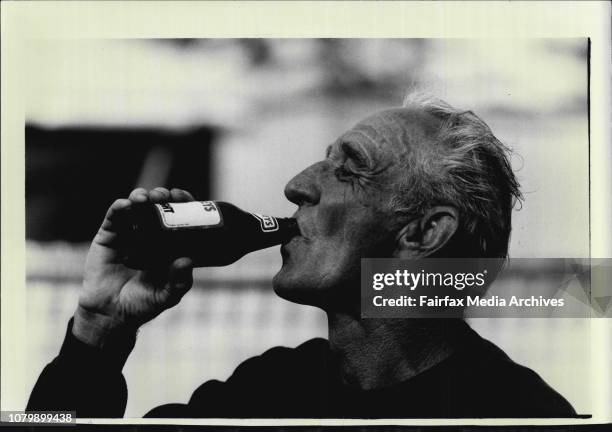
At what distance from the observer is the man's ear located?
2.71m

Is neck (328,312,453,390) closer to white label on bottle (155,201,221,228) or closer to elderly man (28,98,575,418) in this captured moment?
elderly man (28,98,575,418)

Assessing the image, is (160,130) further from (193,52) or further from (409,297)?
(409,297)

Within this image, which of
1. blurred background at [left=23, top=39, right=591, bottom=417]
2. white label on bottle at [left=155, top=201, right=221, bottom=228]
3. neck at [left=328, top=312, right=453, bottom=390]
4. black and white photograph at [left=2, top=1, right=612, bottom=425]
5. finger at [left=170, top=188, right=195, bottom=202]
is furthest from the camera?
blurred background at [left=23, top=39, right=591, bottom=417]

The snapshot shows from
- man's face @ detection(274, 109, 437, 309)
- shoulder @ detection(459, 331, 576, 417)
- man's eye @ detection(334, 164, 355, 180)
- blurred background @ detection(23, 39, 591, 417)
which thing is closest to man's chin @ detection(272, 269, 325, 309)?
man's face @ detection(274, 109, 437, 309)

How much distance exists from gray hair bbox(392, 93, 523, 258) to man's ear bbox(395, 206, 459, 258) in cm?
3

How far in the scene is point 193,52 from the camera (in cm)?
312

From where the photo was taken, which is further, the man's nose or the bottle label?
the bottle label

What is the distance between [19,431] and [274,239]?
1.21 metres

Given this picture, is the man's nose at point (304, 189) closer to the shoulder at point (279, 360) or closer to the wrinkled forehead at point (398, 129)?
the wrinkled forehead at point (398, 129)

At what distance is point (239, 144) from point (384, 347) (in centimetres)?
95

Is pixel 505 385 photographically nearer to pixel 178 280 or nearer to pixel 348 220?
pixel 348 220

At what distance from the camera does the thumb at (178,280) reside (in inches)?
106

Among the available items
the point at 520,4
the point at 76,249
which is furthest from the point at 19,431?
the point at 520,4

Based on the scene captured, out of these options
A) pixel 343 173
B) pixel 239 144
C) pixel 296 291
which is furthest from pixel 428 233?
pixel 239 144
